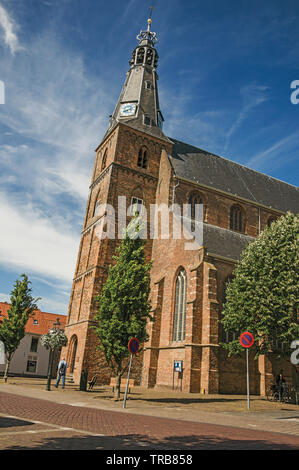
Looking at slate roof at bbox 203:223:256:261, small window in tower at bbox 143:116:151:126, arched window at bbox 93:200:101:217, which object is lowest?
slate roof at bbox 203:223:256:261

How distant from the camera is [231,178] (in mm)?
38969

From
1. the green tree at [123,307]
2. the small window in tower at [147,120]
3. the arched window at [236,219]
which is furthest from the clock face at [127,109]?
the green tree at [123,307]

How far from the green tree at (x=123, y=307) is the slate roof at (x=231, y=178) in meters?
16.4

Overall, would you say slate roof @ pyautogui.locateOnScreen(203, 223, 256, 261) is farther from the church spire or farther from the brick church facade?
the church spire

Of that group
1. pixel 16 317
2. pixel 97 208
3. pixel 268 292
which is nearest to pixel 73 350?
pixel 16 317

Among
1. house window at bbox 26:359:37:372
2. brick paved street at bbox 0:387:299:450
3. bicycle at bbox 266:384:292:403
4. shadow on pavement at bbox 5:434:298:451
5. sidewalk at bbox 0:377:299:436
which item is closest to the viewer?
shadow on pavement at bbox 5:434:298:451

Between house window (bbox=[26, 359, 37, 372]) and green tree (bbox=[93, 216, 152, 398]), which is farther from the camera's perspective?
house window (bbox=[26, 359, 37, 372])

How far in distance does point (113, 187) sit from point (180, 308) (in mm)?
12946

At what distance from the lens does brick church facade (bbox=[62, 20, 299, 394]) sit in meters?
23.9

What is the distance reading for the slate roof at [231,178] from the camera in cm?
3609

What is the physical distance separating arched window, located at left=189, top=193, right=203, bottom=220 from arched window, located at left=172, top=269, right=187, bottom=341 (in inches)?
321

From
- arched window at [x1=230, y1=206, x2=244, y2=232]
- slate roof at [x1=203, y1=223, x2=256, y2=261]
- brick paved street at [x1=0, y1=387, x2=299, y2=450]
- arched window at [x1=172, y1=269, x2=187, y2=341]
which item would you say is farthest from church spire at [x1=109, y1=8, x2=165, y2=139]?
brick paved street at [x1=0, y1=387, x2=299, y2=450]

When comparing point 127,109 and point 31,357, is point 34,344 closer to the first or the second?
point 31,357

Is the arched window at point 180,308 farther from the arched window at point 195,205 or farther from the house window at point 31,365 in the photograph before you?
the house window at point 31,365
